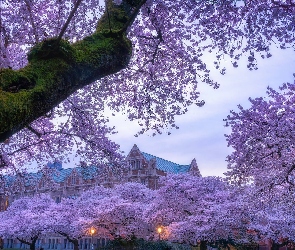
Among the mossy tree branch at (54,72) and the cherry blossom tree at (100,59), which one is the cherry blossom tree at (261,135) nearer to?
the cherry blossom tree at (100,59)

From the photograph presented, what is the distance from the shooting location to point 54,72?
191 inches

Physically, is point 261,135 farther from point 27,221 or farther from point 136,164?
point 136,164

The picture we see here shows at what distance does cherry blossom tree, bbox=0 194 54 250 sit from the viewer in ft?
124

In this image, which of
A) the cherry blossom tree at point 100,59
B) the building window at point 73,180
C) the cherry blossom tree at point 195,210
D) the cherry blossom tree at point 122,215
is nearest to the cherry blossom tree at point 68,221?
the cherry blossom tree at point 122,215

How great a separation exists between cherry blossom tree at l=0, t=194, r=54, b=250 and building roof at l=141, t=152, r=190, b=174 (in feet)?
44.3

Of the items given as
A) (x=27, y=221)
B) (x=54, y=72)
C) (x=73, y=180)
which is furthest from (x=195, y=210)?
(x=73, y=180)

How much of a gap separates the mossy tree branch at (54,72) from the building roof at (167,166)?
4109 centimetres

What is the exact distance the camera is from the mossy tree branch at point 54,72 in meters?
4.34

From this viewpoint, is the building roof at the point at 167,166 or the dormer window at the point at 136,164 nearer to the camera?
the dormer window at the point at 136,164

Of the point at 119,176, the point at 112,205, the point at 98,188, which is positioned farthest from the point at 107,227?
the point at 119,176

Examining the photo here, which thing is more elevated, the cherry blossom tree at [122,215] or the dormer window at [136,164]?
the dormer window at [136,164]

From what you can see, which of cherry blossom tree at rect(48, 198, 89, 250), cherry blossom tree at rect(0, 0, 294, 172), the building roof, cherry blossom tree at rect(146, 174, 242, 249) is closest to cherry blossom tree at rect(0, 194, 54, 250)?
cherry blossom tree at rect(48, 198, 89, 250)

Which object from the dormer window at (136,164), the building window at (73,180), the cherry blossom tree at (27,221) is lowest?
the cherry blossom tree at (27,221)

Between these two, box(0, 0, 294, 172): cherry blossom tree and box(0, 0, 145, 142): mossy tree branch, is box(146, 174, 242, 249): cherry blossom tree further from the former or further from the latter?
box(0, 0, 145, 142): mossy tree branch
